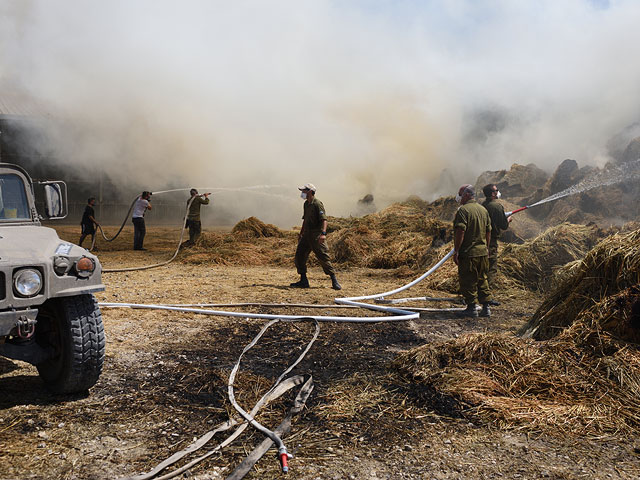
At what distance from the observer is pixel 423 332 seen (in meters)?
6.77

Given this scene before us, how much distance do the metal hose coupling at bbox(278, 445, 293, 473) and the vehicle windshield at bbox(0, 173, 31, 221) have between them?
11.7 feet

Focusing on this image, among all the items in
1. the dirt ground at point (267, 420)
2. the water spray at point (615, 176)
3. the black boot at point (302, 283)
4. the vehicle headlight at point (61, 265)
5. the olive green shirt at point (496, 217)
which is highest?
the water spray at point (615, 176)

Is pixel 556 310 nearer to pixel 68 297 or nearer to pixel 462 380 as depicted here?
pixel 462 380

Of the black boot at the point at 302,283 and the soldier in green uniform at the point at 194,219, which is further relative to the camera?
the soldier in green uniform at the point at 194,219

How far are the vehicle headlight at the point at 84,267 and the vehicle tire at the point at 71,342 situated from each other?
0.24 m

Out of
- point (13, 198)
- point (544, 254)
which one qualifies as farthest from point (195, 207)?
point (13, 198)

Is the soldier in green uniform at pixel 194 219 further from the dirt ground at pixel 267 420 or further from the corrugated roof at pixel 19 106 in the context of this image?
the dirt ground at pixel 267 420

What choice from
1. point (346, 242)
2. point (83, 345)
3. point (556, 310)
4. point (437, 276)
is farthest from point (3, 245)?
point (346, 242)

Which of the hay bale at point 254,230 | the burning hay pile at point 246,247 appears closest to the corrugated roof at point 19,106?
the hay bale at point 254,230

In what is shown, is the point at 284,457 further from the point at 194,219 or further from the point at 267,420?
the point at 194,219

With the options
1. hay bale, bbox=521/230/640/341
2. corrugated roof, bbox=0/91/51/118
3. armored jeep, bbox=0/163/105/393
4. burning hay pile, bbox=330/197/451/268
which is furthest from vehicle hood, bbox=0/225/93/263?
corrugated roof, bbox=0/91/51/118

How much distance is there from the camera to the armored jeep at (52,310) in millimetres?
3613

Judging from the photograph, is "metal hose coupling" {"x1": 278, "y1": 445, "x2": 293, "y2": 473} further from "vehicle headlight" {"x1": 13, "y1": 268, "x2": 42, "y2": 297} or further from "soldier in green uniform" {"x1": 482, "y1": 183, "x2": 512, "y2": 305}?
"soldier in green uniform" {"x1": 482, "y1": 183, "x2": 512, "y2": 305}

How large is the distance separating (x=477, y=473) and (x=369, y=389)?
1.44m
